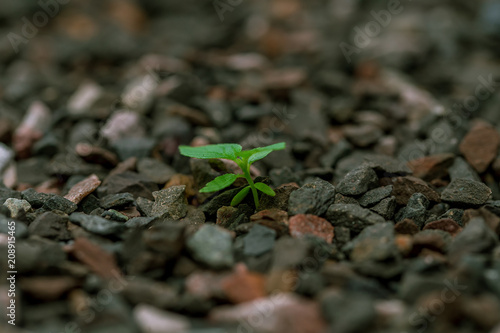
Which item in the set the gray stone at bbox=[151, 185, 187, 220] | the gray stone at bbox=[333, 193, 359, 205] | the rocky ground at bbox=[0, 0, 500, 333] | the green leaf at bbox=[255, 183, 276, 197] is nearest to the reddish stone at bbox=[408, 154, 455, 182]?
the rocky ground at bbox=[0, 0, 500, 333]

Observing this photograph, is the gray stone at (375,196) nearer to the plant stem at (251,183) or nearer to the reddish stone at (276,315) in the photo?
the plant stem at (251,183)

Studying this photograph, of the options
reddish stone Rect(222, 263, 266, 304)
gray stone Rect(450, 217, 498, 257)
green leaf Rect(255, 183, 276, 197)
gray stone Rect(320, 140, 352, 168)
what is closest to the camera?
reddish stone Rect(222, 263, 266, 304)

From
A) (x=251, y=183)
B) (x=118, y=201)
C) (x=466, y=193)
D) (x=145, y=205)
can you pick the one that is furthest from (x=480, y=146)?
(x=118, y=201)

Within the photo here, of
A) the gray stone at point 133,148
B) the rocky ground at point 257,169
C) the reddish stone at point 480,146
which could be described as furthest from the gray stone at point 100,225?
the reddish stone at point 480,146

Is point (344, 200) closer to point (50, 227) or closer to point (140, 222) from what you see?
point (140, 222)

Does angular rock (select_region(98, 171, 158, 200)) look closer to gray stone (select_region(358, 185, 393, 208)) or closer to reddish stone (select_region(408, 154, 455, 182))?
gray stone (select_region(358, 185, 393, 208))

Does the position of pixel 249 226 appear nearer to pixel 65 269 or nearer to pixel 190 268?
pixel 190 268
